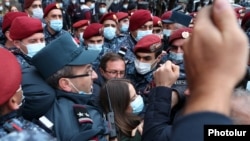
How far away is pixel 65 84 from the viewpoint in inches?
90.3

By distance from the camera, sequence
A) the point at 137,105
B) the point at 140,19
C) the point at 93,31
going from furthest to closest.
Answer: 1. the point at 140,19
2. the point at 93,31
3. the point at 137,105

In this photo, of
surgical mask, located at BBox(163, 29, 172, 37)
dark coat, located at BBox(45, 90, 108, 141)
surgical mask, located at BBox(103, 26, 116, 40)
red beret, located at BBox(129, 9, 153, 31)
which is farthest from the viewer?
surgical mask, located at BBox(103, 26, 116, 40)

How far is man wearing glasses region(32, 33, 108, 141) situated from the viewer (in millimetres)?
1953

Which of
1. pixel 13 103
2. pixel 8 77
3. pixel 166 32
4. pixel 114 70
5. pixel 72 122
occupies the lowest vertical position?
pixel 166 32

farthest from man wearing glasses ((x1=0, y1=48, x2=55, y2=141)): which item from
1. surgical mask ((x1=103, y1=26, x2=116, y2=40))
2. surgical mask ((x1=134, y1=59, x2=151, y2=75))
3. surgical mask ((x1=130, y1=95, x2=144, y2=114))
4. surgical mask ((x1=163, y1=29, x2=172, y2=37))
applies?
surgical mask ((x1=103, y1=26, x2=116, y2=40))

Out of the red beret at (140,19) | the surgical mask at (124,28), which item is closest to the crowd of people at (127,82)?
the red beret at (140,19)

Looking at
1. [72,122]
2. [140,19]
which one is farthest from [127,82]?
[140,19]

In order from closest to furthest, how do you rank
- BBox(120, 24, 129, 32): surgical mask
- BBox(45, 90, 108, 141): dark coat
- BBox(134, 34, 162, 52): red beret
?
BBox(45, 90, 108, 141): dark coat < BBox(134, 34, 162, 52): red beret < BBox(120, 24, 129, 32): surgical mask

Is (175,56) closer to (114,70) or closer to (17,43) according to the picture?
(114,70)

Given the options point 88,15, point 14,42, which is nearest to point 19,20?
point 14,42

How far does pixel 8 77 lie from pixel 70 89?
678mm

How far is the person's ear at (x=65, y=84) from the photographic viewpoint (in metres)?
2.27

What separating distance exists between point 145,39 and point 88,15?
6.99m

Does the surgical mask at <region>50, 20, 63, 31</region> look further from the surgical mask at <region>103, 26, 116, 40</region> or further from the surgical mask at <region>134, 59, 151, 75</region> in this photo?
the surgical mask at <region>134, 59, 151, 75</region>
